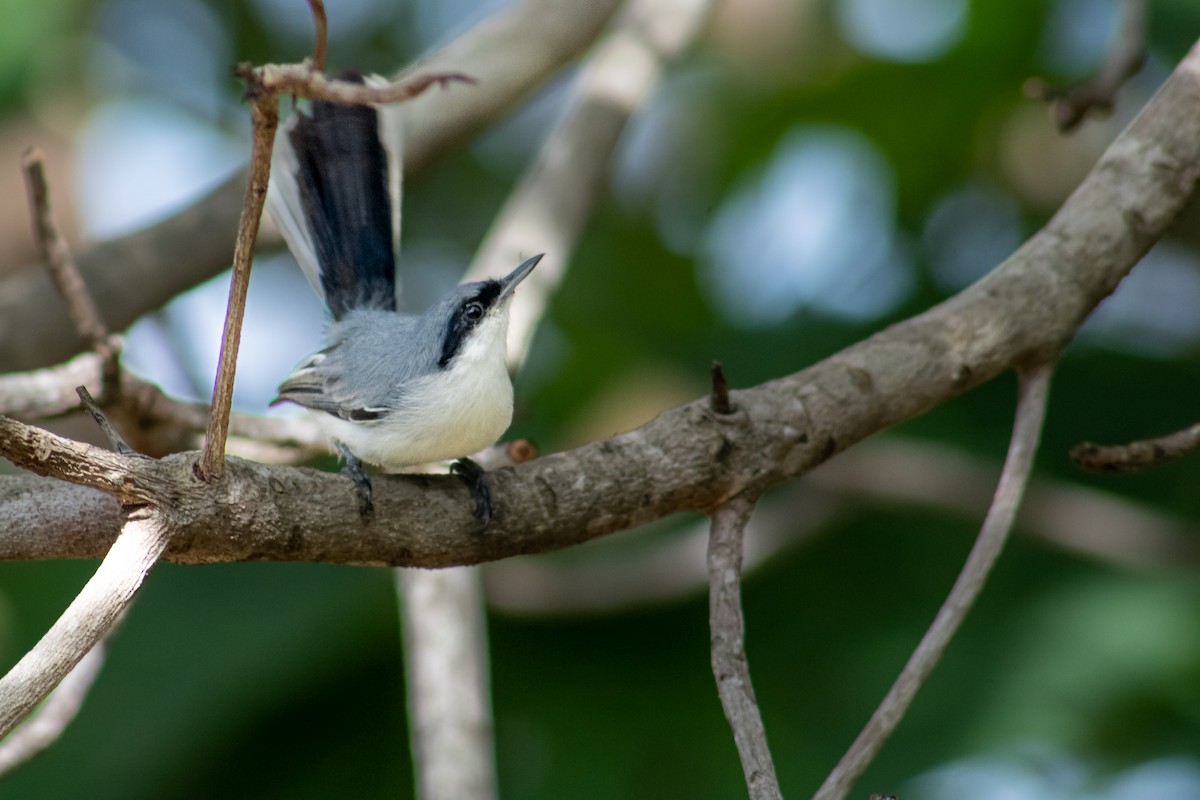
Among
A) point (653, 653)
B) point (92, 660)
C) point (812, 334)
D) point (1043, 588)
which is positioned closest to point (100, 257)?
point (92, 660)

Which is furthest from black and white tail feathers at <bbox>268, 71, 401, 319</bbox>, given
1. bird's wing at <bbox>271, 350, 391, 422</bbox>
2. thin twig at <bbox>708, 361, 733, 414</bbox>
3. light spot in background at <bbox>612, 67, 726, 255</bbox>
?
light spot in background at <bbox>612, 67, 726, 255</bbox>

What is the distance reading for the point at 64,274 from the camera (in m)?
3.33

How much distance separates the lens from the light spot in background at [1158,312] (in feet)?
15.9

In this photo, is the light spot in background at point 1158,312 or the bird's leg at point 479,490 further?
the light spot in background at point 1158,312

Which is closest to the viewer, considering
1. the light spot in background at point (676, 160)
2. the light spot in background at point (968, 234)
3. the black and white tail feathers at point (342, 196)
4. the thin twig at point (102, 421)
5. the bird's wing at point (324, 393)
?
the thin twig at point (102, 421)

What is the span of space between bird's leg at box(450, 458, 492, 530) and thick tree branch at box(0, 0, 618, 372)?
1.94 m

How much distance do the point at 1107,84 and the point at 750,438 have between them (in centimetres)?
201

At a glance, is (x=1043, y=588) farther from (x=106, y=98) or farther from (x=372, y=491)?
(x=106, y=98)

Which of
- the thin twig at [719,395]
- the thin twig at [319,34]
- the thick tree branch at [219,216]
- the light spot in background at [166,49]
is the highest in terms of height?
the light spot in background at [166,49]

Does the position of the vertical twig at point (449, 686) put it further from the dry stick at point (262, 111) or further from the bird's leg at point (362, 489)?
the dry stick at point (262, 111)

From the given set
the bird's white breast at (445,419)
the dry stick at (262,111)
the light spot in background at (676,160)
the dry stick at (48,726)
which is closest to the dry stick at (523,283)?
the bird's white breast at (445,419)

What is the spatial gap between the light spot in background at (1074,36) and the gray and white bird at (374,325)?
342 centimetres

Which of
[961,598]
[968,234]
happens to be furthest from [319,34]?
[968,234]

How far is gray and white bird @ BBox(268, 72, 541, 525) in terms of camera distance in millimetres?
3023
